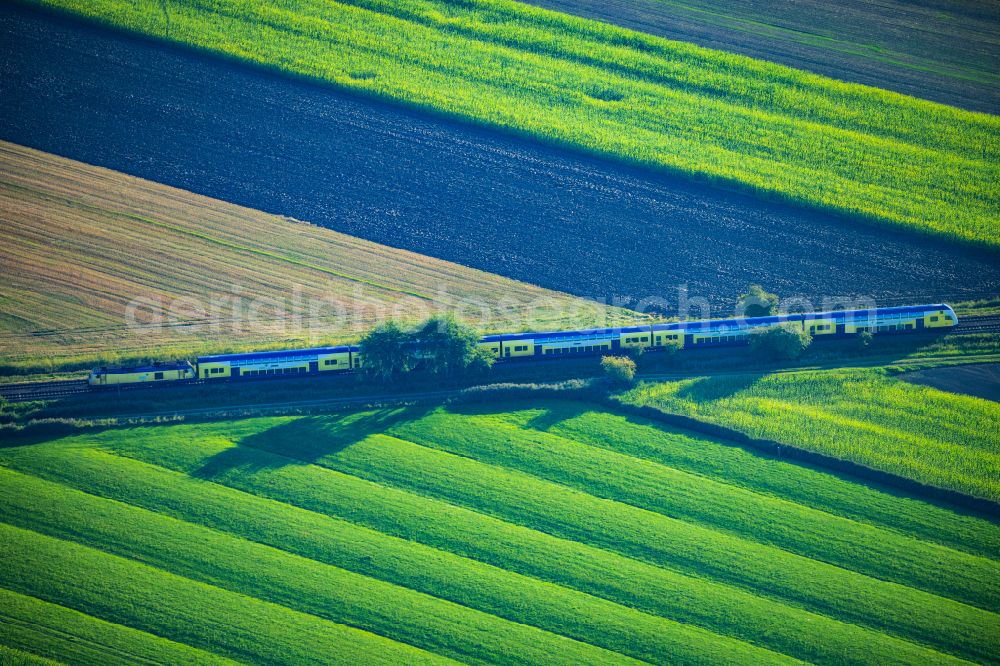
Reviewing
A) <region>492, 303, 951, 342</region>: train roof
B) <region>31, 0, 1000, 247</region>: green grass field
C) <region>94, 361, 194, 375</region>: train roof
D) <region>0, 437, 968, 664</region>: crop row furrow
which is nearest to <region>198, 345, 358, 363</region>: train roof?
<region>94, 361, 194, 375</region>: train roof

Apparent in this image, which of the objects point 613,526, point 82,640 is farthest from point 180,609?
point 613,526

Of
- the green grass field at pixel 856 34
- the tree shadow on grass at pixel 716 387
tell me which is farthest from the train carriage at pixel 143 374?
the green grass field at pixel 856 34

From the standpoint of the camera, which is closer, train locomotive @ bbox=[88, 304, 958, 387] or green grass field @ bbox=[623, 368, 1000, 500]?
green grass field @ bbox=[623, 368, 1000, 500]

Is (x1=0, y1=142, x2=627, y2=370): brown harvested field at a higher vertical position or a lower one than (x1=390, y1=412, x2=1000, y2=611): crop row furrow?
higher

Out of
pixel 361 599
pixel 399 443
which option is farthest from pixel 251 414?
pixel 361 599

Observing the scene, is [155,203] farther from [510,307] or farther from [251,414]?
[510,307]

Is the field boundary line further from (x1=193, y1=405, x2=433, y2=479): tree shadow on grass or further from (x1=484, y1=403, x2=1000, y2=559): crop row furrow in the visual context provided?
(x1=193, y1=405, x2=433, y2=479): tree shadow on grass
